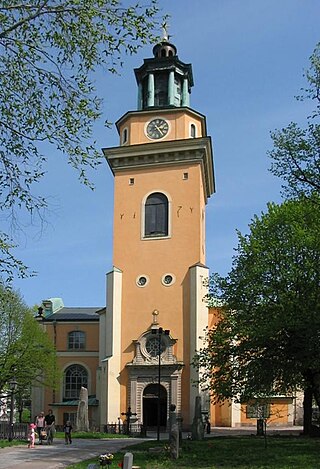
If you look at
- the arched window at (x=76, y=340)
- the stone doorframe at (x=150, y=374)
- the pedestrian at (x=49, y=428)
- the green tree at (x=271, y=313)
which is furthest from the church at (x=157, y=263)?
the pedestrian at (x=49, y=428)

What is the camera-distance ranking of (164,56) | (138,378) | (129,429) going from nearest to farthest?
(129,429) < (138,378) < (164,56)

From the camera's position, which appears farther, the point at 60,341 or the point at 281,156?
the point at 60,341

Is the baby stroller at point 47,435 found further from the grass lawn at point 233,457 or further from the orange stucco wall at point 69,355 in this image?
the orange stucco wall at point 69,355

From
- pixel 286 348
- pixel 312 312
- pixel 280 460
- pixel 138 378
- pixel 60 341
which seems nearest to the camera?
pixel 280 460

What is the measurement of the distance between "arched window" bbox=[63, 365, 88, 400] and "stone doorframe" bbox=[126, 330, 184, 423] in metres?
10.5

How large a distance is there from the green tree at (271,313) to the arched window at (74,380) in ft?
66.7

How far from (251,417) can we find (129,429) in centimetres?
993

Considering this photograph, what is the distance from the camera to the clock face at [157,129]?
147ft

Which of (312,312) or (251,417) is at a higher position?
(312,312)

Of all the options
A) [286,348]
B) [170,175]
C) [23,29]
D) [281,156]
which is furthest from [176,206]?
[23,29]

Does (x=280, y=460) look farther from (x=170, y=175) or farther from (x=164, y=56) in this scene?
(x=164, y=56)

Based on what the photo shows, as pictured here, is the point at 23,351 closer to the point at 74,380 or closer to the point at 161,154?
the point at 74,380

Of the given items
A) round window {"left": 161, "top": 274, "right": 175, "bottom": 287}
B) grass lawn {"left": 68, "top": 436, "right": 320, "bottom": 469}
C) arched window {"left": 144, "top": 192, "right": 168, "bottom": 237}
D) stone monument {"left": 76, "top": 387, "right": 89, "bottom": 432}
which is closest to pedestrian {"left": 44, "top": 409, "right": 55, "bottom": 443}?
grass lawn {"left": 68, "top": 436, "right": 320, "bottom": 469}

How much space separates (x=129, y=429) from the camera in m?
36.4
